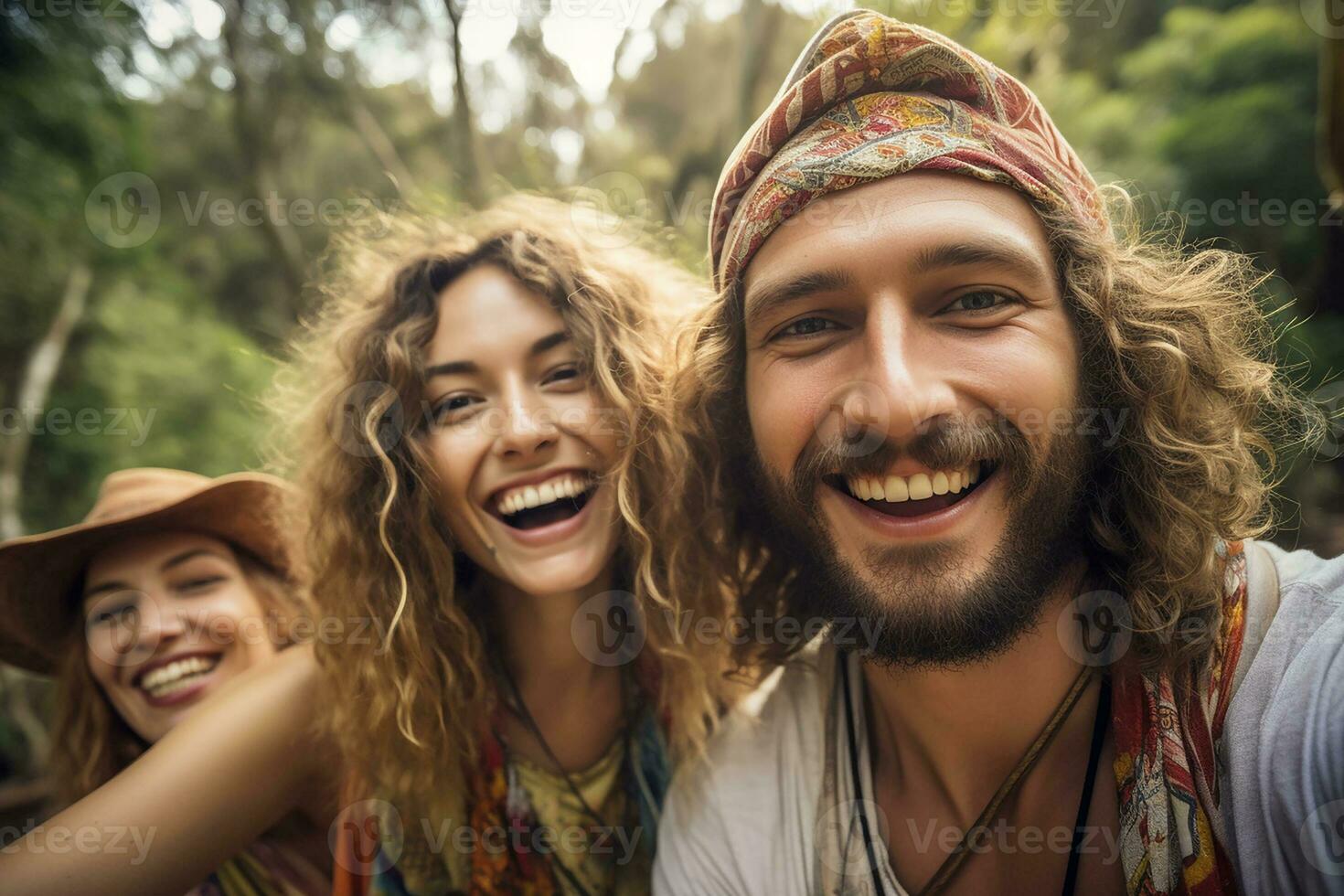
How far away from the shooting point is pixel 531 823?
7.50 feet

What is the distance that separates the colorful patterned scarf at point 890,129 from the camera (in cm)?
170

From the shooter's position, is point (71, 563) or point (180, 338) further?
point (180, 338)

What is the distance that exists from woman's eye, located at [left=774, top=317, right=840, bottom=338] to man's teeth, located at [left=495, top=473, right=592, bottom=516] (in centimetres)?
74

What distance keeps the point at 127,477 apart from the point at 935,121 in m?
2.79

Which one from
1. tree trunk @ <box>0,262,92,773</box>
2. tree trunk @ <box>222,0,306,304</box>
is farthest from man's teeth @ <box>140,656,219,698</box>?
tree trunk @ <box>222,0,306,304</box>

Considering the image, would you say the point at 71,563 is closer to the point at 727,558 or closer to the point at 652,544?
the point at 652,544

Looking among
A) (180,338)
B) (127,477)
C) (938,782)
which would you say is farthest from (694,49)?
(938,782)

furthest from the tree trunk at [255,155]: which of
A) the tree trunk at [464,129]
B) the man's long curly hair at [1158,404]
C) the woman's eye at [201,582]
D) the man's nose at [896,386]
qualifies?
the man's nose at [896,386]

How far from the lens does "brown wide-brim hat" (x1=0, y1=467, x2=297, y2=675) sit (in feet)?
7.86

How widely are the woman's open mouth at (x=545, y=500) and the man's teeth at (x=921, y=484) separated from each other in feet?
2.78

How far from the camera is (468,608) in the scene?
2518 millimetres

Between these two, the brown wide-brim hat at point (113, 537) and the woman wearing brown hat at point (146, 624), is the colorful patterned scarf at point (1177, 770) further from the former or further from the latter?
the brown wide-brim hat at point (113, 537)

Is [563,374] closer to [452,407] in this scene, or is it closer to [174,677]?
[452,407]

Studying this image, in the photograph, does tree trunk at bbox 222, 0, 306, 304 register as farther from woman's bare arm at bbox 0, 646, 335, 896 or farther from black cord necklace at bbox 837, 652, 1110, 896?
black cord necklace at bbox 837, 652, 1110, 896
